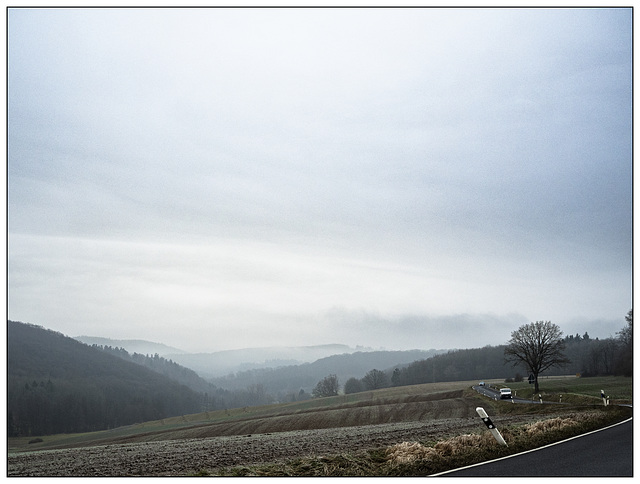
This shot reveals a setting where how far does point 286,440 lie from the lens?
870 inches

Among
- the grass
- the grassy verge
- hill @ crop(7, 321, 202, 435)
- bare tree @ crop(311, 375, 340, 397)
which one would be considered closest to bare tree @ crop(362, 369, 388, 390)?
bare tree @ crop(311, 375, 340, 397)

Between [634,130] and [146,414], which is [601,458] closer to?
[634,130]

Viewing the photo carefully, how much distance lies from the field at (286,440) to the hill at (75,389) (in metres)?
10.9

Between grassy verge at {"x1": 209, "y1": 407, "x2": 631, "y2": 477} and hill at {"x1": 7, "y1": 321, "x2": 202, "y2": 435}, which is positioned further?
hill at {"x1": 7, "y1": 321, "x2": 202, "y2": 435}

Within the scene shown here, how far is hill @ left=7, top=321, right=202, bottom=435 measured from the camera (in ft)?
270

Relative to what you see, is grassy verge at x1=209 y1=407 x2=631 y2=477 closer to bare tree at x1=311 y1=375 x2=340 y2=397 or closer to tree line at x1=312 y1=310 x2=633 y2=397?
tree line at x1=312 y1=310 x2=633 y2=397

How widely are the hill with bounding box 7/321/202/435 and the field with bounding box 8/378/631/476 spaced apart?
35.7 feet

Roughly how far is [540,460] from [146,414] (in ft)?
336

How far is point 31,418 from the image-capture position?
253ft

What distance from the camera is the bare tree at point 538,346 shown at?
57844mm

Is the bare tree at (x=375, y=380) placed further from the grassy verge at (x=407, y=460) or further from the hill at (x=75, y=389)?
the grassy verge at (x=407, y=460)

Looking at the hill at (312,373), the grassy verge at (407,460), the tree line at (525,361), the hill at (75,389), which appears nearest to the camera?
the grassy verge at (407,460)

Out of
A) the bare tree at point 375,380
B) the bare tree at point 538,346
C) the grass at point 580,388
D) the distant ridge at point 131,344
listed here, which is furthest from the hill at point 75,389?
the grass at point 580,388

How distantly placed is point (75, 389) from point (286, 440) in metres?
94.0
